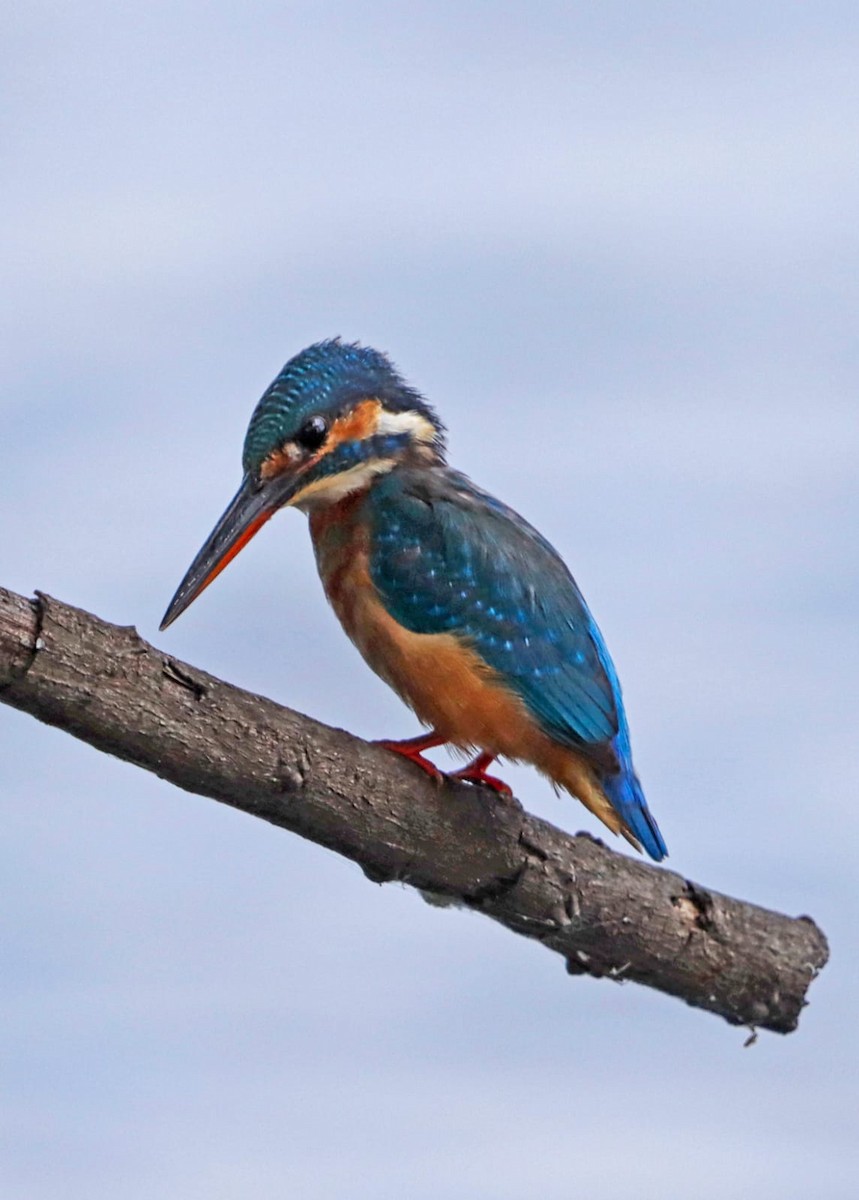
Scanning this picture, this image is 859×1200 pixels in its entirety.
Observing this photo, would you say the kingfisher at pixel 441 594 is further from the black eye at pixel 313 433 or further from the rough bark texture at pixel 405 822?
the rough bark texture at pixel 405 822

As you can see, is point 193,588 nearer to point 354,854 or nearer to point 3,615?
point 354,854

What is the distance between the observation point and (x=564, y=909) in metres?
2.38

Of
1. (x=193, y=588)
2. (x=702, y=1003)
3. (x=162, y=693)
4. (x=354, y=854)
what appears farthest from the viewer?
(x=702, y=1003)

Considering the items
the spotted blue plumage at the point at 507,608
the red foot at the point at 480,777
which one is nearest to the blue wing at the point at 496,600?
the spotted blue plumage at the point at 507,608

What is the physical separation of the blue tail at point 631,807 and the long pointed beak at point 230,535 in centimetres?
62

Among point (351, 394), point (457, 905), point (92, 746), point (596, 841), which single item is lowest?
point (92, 746)

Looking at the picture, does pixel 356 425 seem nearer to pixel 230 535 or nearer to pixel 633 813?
pixel 230 535

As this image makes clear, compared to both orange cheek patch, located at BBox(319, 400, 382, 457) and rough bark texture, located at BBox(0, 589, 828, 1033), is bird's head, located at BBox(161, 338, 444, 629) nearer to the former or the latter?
orange cheek patch, located at BBox(319, 400, 382, 457)

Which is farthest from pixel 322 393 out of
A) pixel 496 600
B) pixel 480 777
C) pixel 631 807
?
pixel 631 807

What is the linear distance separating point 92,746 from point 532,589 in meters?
0.82

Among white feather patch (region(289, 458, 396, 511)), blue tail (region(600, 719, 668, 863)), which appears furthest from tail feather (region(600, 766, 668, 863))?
white feather patch (region(289, 458, 396, 511))

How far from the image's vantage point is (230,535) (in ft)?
7.85

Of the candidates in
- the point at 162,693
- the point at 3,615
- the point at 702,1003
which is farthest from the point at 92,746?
the point at 702,1003

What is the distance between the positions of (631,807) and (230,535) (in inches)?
28.0
